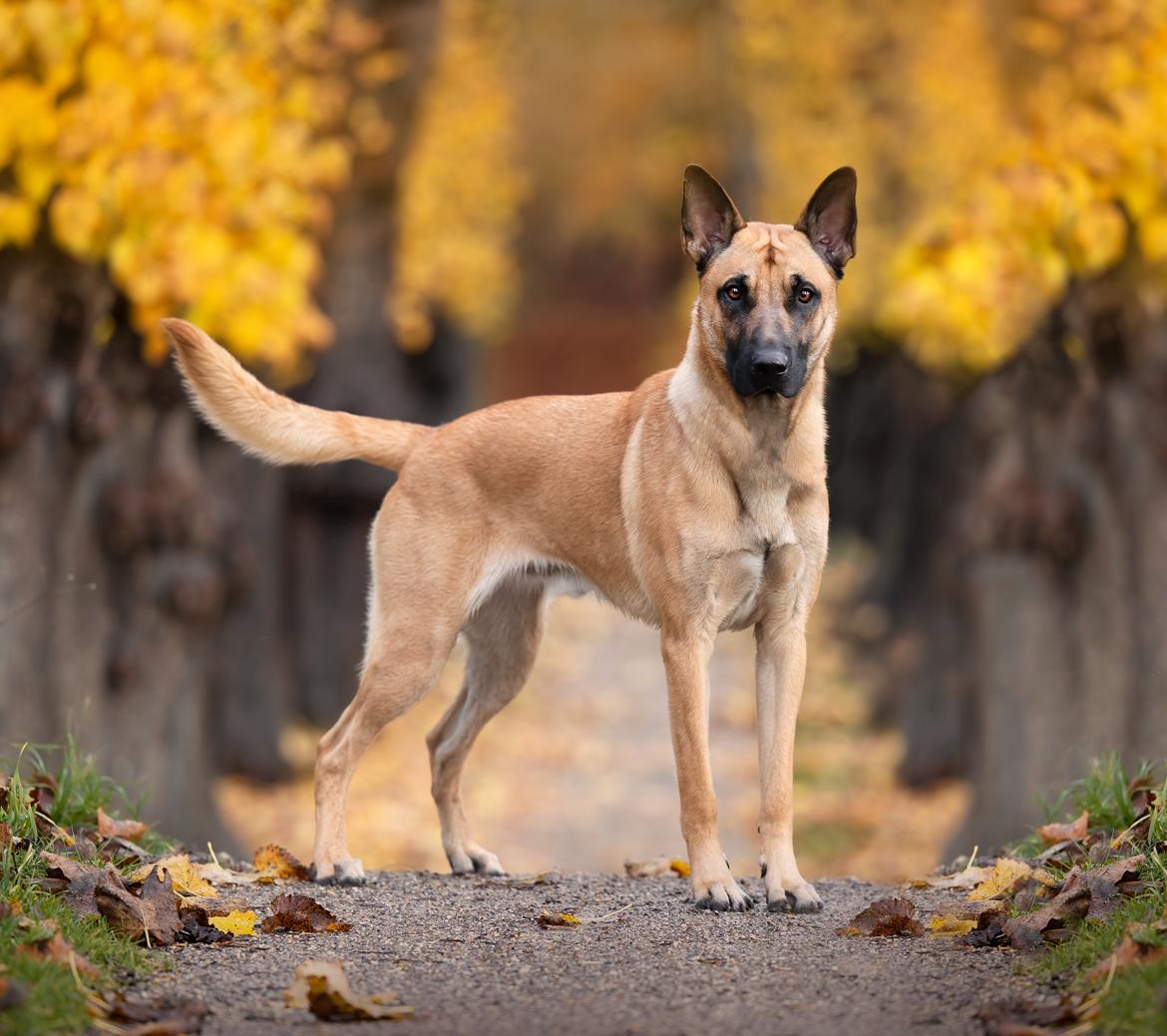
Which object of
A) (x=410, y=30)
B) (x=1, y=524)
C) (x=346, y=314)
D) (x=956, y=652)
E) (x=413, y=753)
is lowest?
(x=413, y=753)

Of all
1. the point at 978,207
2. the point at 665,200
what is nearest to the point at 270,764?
the point at 978,207

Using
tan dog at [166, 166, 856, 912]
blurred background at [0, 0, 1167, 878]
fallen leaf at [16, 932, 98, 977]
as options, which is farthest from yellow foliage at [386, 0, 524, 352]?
fallen leaf at [16, 932, 98, 977]

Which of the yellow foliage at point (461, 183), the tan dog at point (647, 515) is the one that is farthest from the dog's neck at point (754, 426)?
the yellow foliage at point (461, 183)

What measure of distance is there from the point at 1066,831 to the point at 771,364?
1.96 meters

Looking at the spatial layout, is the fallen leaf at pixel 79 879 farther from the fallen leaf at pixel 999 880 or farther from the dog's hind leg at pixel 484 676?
the fallen leaf at pixel 999 880

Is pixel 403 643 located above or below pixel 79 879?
above

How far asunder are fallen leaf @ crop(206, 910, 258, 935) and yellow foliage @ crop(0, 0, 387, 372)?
421 cm

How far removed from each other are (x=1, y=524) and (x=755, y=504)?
14.9 feet

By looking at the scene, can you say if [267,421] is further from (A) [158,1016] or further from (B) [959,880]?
(B) [959,880]

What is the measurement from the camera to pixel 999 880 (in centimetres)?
553

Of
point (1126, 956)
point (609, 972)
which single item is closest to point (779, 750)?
point (609, 972)

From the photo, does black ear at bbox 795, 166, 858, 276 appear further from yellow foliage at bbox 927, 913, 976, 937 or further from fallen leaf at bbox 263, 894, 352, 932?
fallen leaf at bbox 263, 894, 352, 932

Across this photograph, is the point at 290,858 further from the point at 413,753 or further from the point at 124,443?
the point at 413,753

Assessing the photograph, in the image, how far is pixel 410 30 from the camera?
14.2 m
